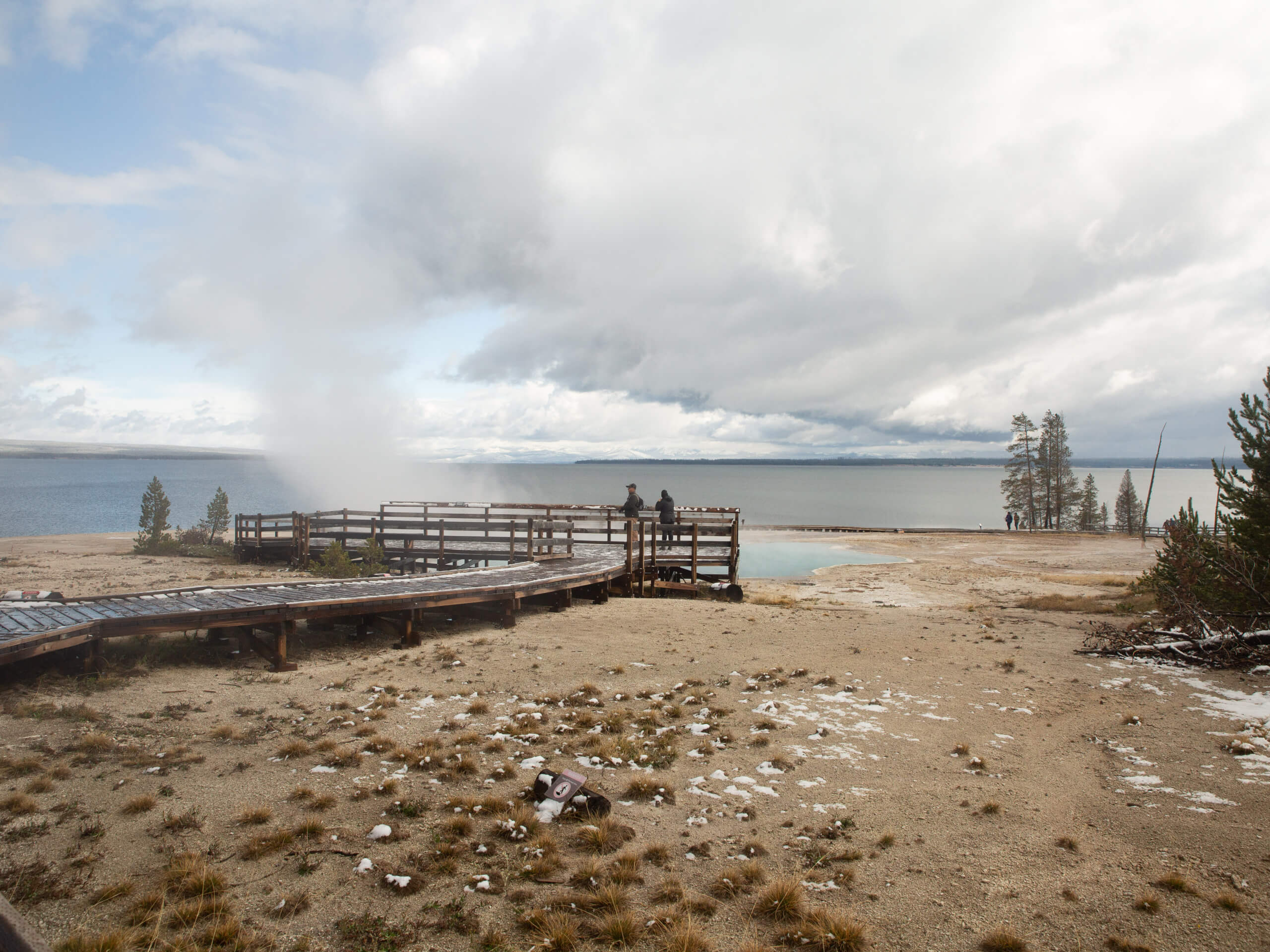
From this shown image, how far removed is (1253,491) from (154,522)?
32489mm

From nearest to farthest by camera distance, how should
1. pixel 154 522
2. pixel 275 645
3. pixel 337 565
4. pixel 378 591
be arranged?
1. pixel 275 645
2. pixel 378 591
3. pixel 337 565
4. pixel 154 522

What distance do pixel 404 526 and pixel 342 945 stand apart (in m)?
17.5

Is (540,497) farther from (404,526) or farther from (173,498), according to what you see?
(404,526)

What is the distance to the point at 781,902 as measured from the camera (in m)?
4.38

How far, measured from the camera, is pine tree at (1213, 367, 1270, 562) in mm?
11844

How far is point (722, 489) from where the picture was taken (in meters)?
163

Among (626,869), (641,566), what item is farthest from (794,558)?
(626,869)

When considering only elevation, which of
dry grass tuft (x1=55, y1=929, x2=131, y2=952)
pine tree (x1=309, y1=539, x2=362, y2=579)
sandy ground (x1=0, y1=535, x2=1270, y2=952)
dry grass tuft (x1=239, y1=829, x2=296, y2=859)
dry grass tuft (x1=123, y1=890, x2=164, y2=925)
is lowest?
sandy ground (x1=0, y1=535, x2=1270, y2=952)

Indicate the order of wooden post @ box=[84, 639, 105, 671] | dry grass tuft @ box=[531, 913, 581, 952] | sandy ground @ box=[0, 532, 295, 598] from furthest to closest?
sandy ground @ box=[0, 532, 295, 598] < wooden post @ box=[84, 639, 105, 671] < dry grass tuft @ box=[531, 913, 581, 952]

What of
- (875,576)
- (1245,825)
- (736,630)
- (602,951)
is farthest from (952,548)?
(602,951)

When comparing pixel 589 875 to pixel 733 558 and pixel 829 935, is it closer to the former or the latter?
pixel 829 935

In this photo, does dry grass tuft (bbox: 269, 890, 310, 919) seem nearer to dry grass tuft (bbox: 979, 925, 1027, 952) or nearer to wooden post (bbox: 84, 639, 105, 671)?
dry grass tuft (bbox: 979, 925, 1027, 952)

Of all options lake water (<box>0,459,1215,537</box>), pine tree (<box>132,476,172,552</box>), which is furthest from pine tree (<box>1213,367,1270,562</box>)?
lake water (<box>0,459,1215,537</box>)

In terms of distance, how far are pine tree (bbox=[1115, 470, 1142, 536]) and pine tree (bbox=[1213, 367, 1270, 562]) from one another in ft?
215
